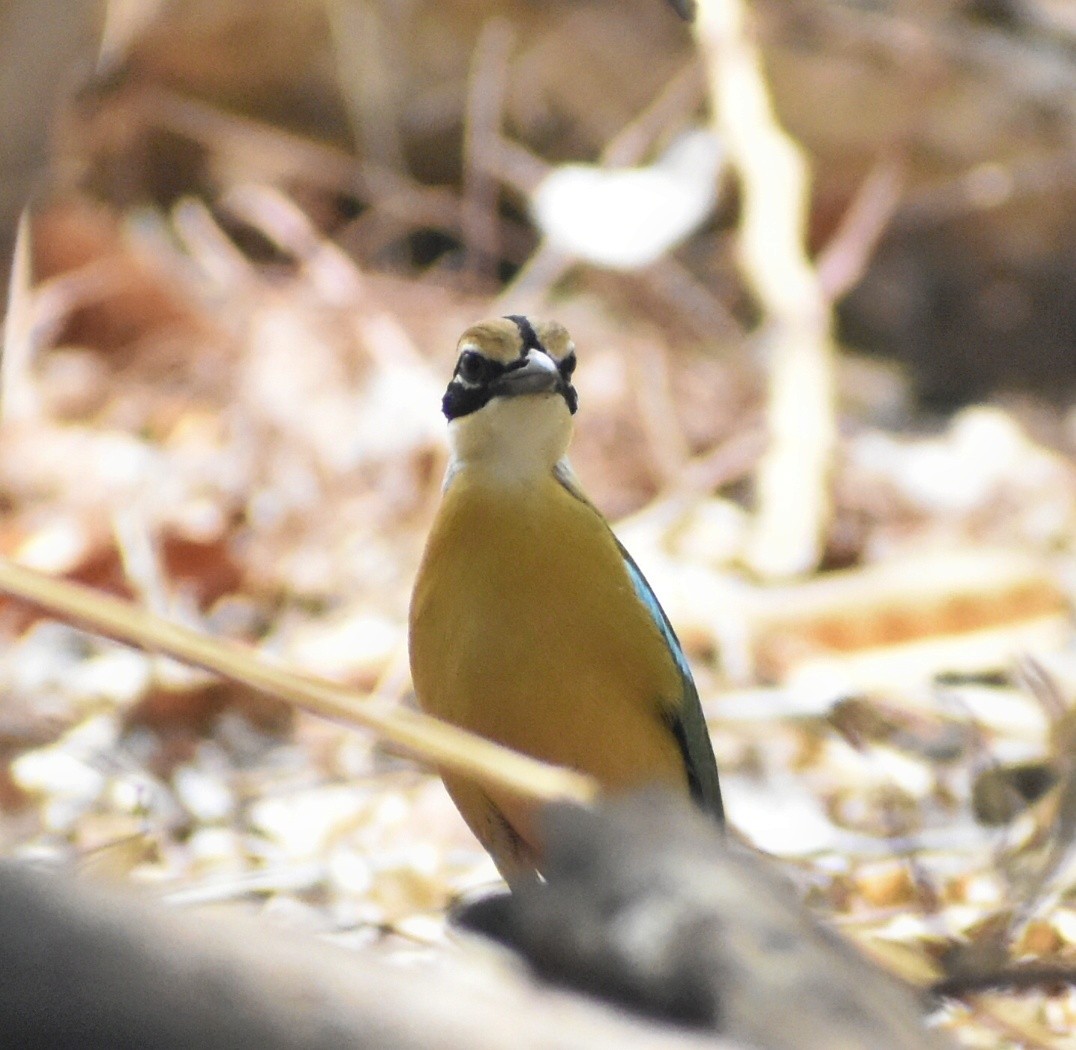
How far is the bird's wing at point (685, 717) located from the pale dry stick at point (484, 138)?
16.0 ft

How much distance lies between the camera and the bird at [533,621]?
10.2 feet

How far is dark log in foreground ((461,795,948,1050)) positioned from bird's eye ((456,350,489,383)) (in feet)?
6.00

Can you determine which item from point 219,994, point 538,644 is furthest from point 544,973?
point 538,644

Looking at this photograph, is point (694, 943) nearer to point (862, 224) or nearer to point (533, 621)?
Answer: point (533, 621)

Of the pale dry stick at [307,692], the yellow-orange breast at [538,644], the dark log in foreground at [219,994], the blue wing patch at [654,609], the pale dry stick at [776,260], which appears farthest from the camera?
the pale dry stick at [776,260]

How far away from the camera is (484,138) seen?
806cm

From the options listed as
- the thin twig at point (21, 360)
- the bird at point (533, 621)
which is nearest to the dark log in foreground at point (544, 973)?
the bird at point (533, 621)

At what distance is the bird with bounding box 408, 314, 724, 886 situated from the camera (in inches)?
122

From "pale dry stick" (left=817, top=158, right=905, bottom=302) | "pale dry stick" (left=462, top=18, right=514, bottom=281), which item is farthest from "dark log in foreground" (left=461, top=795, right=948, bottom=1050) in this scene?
"pale dry stick" (left=462, top=18, right=514, bottom=281)

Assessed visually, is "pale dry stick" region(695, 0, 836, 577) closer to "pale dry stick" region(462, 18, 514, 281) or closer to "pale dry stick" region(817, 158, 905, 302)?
"pale dry stick" region(817, 158, 905, 302)

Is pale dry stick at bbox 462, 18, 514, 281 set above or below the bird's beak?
above

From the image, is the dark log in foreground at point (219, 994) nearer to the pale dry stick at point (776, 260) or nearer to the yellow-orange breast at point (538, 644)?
the yellow-orange breast at point (538, 644)

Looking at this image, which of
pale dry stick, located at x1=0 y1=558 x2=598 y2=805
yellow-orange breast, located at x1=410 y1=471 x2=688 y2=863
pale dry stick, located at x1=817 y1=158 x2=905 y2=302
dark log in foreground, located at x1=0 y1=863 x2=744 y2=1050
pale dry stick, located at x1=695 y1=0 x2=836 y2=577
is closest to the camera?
dark log in foreground, located at x1=0 y1=863 x2=744 y2=1050

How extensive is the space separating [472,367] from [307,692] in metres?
1.56
